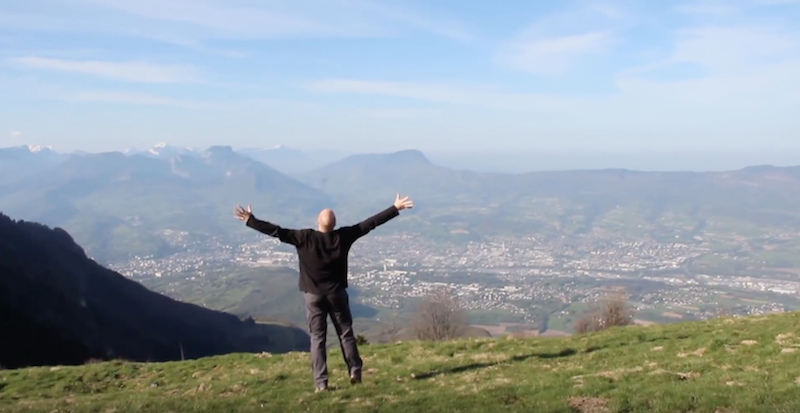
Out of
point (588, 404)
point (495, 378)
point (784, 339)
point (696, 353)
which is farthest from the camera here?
point (784, 339)

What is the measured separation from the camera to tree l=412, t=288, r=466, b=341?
196 feet

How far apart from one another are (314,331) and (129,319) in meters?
110

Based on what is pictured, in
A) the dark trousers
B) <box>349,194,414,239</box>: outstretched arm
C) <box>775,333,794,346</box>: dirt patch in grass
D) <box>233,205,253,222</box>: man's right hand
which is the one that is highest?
<box>233,205,253,222</box>: man's right hand

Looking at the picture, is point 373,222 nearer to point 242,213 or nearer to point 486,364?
point 242,213

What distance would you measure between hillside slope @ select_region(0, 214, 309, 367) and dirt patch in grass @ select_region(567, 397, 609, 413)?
68.3 meters

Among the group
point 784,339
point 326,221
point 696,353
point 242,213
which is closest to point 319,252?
point 326,221

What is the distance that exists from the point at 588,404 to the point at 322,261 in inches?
221

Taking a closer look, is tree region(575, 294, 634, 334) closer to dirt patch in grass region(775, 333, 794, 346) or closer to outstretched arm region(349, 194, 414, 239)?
dirt patch in grass region(775, 333, 794, 346)

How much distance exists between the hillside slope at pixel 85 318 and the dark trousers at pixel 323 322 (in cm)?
6465

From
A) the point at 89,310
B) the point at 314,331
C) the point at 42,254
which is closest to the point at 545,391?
the point at 314,331

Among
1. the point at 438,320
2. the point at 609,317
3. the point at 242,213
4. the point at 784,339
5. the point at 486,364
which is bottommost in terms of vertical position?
the point at 438,320

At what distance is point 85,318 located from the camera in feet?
323

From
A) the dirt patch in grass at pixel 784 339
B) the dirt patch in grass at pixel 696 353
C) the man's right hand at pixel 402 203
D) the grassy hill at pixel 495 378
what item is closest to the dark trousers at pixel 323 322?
the grassy hill at pixel 495 378

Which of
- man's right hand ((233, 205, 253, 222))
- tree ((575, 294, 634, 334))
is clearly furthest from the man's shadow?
tree ((575, 294, 634, 334))
